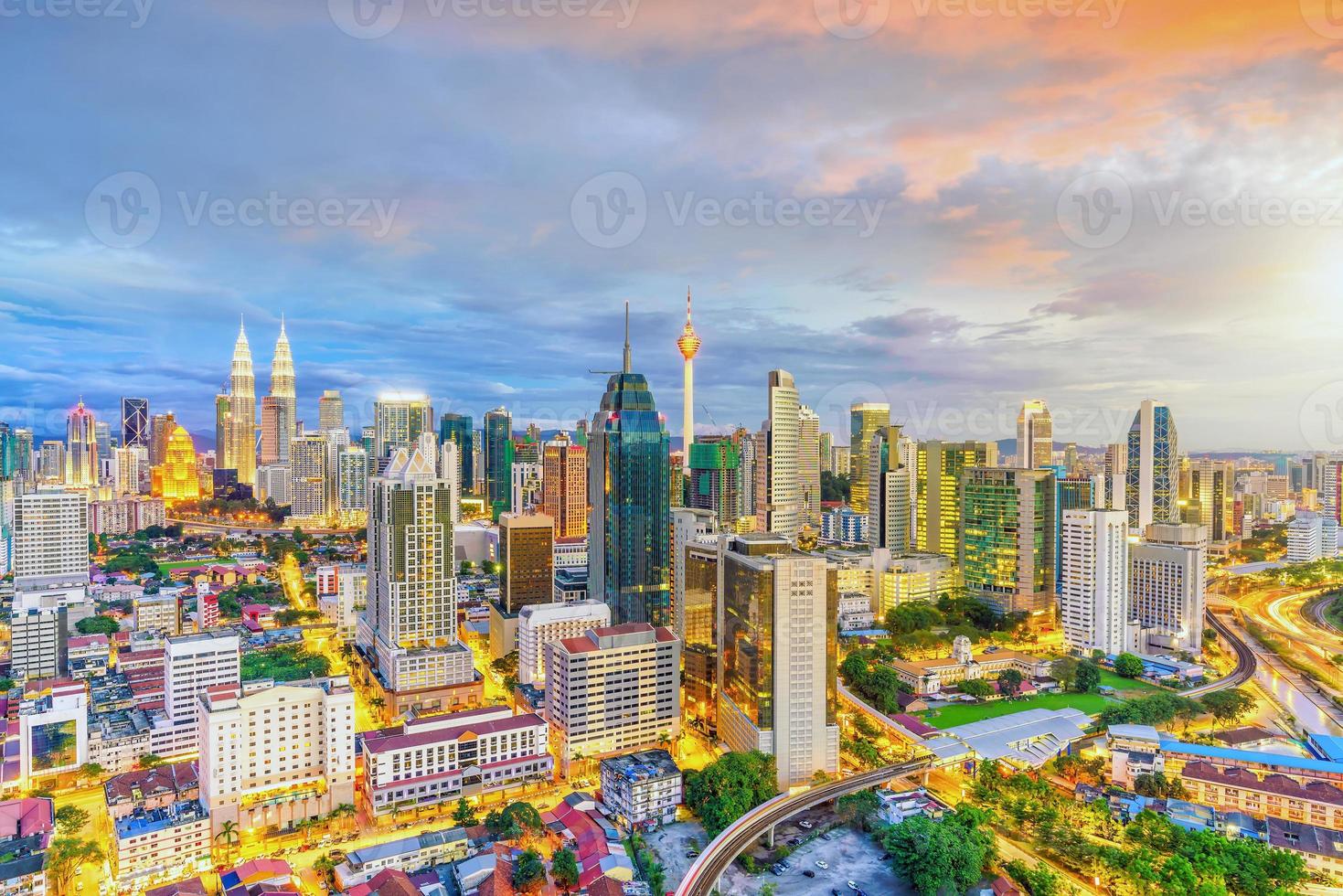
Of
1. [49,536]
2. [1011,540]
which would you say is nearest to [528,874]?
[1011,540]

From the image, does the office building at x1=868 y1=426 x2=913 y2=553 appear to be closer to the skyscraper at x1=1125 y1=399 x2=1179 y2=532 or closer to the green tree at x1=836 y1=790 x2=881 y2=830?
the skyscraper at x1=1125 y1=399 x2=1179 y2=532

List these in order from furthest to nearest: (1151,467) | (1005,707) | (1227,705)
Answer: (1151,467), (1005,707), (1227,705)

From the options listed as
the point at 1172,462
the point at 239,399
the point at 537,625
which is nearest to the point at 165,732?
the point at 537,625

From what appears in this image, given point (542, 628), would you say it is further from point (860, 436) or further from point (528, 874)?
point (860, 436)

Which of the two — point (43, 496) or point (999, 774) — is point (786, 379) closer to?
point (999, 774)

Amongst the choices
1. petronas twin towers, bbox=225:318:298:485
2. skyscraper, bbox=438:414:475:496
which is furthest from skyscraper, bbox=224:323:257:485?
skyscraper, bbox=438:414:475:496
